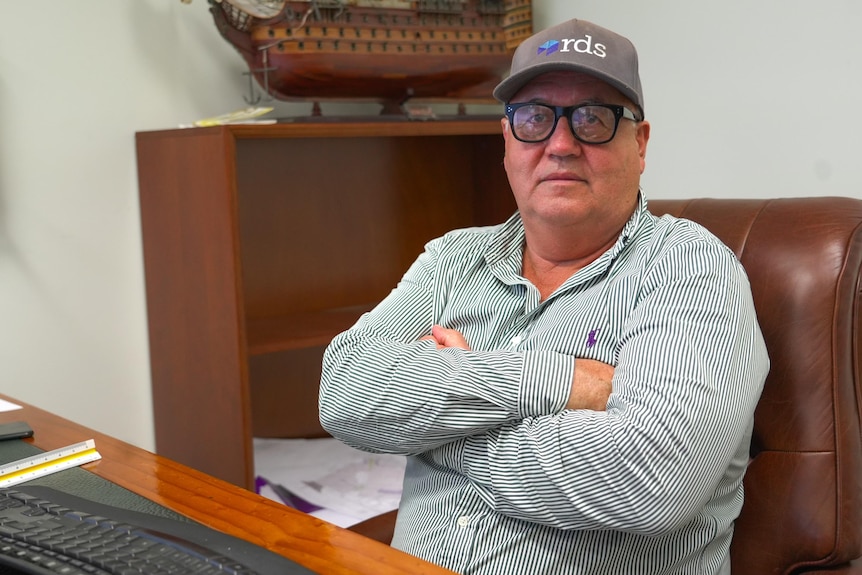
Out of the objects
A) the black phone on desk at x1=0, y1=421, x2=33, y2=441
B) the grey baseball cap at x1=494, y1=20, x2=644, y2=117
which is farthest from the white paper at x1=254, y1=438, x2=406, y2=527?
the grey baseball cap at x1=494, y1=20, x2=644, y2=117

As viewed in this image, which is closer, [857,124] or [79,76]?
[857,124]

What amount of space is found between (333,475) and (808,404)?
1.43m

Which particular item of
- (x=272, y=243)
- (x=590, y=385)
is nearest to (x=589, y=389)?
(x=590, y=385)

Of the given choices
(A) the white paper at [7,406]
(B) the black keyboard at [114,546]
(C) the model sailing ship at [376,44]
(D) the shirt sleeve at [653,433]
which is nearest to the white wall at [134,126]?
(C) the model sailing ship at [376,44]

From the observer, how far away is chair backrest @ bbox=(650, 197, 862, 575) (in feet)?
4.04

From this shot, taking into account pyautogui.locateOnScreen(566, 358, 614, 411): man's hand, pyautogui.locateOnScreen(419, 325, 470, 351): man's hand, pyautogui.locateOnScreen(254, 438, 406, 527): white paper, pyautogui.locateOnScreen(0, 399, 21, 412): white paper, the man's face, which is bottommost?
pyautogui.locateOnScreen(254, 438, 406, 527): white paper

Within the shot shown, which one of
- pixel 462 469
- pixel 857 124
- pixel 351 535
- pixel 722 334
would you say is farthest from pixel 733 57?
pixel 351 535

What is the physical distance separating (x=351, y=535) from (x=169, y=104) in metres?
1.60

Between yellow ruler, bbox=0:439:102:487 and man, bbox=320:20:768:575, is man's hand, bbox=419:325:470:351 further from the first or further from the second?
yellow ruler, bbox=0:439:102:487

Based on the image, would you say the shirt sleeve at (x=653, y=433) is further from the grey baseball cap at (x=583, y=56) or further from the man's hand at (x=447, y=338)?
the grey baseball cap at (x=583, y=56)

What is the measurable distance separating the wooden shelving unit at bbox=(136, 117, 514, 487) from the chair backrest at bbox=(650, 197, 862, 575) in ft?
3.64

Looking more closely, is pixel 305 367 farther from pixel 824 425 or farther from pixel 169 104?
pixel 824 425

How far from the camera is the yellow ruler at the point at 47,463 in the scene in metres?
1.11

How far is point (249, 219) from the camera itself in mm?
2434
